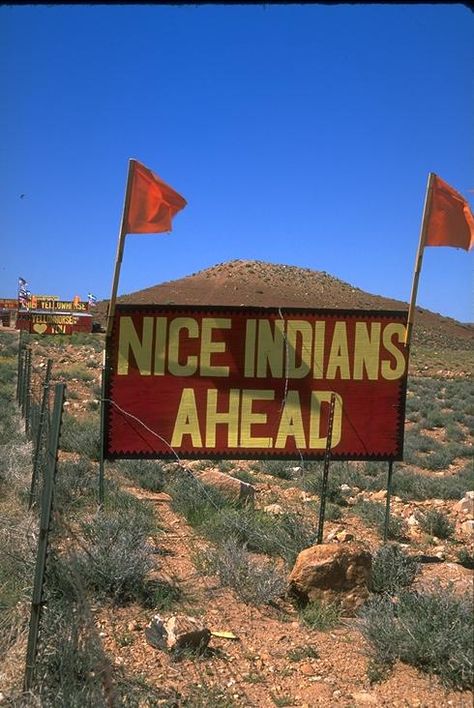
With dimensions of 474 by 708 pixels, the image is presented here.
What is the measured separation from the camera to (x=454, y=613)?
14.1 feet

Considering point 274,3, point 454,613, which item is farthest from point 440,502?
point 274,3

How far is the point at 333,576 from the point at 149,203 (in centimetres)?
417

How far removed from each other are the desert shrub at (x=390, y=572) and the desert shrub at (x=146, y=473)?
4454mm

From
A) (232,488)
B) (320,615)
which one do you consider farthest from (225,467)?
(320,615)

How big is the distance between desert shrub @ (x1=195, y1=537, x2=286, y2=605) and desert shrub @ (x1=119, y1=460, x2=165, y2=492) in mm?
3539

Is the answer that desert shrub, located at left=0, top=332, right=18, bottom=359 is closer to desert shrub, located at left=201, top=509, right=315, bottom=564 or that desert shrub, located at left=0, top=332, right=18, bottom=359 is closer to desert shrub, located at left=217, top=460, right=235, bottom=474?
desert shrub, located at left=217, top=460, right=235, bottom=474

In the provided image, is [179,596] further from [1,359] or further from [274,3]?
[1,359]

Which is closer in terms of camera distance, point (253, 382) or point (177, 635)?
point (177, 635)

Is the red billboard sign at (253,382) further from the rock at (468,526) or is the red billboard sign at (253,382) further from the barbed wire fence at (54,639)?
the barbed wire fence at (54,639)

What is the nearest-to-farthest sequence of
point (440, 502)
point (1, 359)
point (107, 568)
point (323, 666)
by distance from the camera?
1. point (323, 666)
2. point (107, 568)
3. point (440, 502)
4. point (1, 359)

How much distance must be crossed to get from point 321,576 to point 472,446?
12374mm

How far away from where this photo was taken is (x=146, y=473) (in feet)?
33.2

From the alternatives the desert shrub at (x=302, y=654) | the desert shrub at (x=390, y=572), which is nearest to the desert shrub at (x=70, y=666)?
the desert shrub at (x=302, y=654)

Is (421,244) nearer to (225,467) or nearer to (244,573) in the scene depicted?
(244,573)
